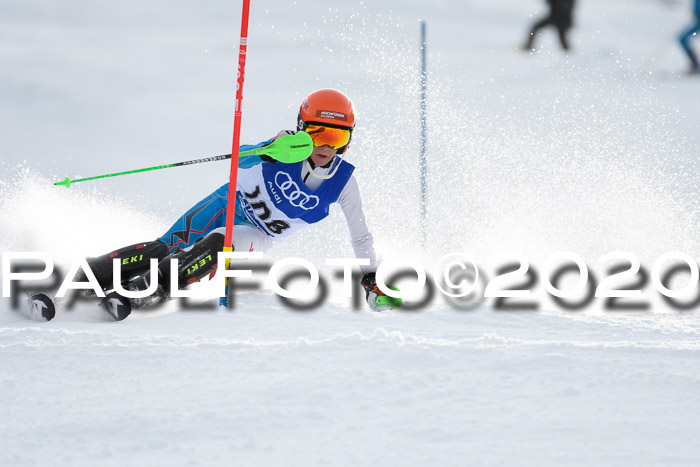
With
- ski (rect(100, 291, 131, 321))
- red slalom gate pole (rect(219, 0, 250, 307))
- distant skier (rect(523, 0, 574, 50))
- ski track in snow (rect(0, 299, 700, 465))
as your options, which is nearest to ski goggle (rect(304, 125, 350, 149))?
red slalom gate pole (rect(219, 0, 250, 307))

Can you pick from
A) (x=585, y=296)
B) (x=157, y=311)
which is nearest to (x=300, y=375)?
(x=157, y=311)

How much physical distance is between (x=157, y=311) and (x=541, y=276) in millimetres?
2365

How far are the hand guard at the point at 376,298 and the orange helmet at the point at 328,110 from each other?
681mm

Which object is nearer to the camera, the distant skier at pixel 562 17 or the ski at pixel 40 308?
the ski at pixel 40 308

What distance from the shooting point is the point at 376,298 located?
11.7ft

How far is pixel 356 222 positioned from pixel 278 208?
0.40 meters

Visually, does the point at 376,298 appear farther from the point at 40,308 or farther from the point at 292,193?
the point at 40,308

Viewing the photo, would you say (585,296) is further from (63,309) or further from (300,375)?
(63,309)

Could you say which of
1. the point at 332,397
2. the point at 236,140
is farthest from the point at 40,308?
the point at 332,397

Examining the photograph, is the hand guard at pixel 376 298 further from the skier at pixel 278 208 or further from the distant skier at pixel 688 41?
the distant skier at pixel 688 41

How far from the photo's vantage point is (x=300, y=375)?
7.14 ft

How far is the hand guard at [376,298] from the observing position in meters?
3.55

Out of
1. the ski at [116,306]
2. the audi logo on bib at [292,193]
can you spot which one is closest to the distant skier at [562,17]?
the audi logo on bib at [292,193]

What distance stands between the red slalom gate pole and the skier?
0.11 meters
